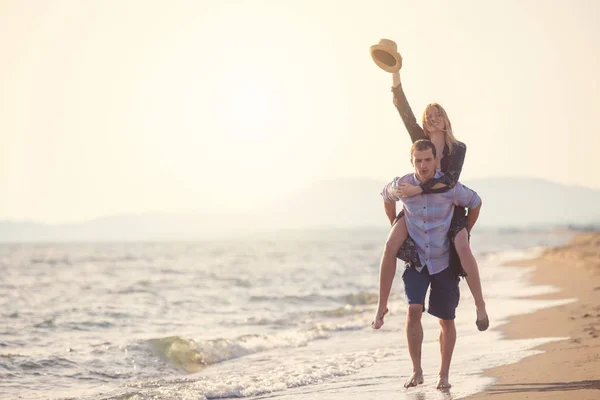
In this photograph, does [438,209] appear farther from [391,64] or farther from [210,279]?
[210,279]

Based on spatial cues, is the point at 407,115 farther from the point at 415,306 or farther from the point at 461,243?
the point at 415,306

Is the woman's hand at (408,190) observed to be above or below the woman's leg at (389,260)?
above

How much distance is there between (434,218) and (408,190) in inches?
11.3

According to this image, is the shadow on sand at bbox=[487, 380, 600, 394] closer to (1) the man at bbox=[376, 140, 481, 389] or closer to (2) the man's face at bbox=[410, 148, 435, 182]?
(1) the man at bbox=[376, 140, 481, 389]

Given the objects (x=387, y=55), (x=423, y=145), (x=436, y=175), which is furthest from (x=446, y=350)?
(x=387, y=55)

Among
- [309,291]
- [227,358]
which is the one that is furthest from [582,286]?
[227,358]

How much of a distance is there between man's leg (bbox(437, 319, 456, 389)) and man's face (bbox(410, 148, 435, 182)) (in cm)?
117

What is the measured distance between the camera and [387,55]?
245 inches

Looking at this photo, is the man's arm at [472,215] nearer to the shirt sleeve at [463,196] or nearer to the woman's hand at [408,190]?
the shirt sleeve at [463,196]

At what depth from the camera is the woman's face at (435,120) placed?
578 cm

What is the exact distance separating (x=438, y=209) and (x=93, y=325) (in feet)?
29.9

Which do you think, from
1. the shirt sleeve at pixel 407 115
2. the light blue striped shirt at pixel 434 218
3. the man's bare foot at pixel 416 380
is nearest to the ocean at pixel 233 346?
the man's bare foot at pixel 416 380

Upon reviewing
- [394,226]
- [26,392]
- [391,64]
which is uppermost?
[391,64]

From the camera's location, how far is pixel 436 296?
583cm
